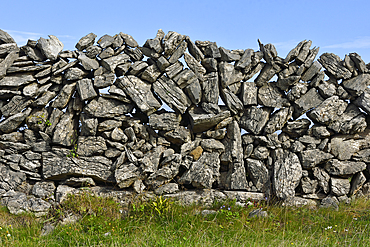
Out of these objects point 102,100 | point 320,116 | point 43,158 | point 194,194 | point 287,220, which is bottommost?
point 287,220

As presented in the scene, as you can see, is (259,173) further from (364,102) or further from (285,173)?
(364,102)

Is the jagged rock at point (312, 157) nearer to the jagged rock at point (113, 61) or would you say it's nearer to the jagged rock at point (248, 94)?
the jagged rock at point (248, 94)

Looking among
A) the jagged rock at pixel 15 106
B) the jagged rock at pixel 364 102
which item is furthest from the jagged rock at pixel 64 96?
the jagged rock at pixel 364 102

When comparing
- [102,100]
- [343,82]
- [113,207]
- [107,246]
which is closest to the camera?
[107,246]

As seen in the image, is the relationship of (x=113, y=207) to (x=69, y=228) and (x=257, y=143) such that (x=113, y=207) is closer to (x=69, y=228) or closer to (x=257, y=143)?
(x=69, y=228)

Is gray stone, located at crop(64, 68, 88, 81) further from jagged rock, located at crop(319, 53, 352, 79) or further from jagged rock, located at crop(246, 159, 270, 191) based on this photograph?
jagged rock, located at crop(319, 53, 352, 79)

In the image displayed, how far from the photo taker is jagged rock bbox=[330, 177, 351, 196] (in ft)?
25.8

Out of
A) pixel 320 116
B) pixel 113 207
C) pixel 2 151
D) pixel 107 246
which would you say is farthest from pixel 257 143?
pixel 2 151

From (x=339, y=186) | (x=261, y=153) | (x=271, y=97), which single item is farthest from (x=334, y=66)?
(x=339, y=186)

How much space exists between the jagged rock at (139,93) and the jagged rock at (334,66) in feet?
15.3

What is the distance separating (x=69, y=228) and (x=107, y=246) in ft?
3.87

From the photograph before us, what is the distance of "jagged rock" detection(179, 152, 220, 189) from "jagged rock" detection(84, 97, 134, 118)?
2198 mm

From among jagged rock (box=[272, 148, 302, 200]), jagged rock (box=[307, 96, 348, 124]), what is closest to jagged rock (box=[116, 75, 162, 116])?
jagged rock (box=[272, 148, 302, 200])

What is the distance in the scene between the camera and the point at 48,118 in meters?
7.73
